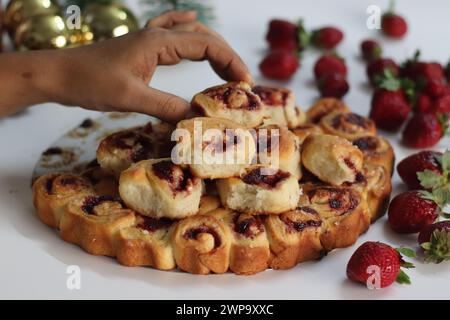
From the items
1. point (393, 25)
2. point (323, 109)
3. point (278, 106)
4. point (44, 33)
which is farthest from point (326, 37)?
point (44, 33)

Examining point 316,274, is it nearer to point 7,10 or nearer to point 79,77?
point 79,77

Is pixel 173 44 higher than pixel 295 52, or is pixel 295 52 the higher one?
pixel 173 44

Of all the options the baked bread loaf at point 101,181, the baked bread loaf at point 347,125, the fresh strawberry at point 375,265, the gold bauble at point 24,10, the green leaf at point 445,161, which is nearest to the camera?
the fresh strawberry at point 375,265

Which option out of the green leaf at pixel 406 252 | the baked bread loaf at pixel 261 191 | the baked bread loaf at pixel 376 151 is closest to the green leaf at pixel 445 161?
the baked bread loaf at pixel 376 151

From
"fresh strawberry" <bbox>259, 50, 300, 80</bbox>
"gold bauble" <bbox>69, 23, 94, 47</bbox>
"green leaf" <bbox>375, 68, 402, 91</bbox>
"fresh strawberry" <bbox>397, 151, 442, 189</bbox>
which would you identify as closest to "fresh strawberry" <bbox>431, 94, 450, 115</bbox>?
"green leaf" <bbox>375, 68, 402, 91</bbox>

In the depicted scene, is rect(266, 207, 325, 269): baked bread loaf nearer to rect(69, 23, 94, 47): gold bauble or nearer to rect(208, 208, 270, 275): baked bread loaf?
rect(208, 208, 270, 275): baked bread loaf

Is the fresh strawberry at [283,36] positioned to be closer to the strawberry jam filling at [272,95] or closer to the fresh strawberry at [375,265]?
the strawberry jam filling at [272,95]

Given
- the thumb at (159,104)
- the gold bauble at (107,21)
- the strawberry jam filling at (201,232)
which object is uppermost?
the thumb at (159,104)

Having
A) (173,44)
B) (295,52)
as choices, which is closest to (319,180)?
(173,44)
